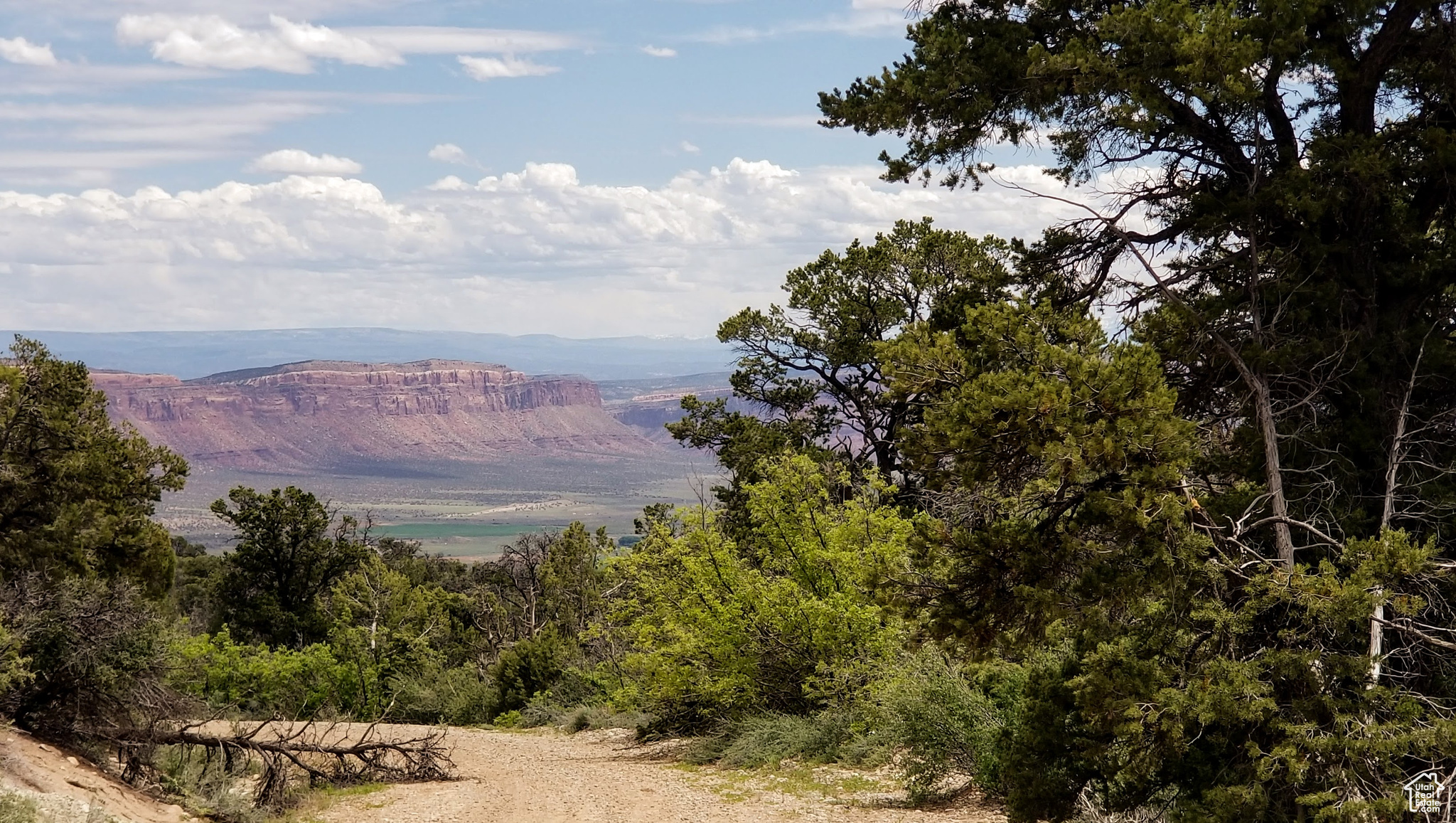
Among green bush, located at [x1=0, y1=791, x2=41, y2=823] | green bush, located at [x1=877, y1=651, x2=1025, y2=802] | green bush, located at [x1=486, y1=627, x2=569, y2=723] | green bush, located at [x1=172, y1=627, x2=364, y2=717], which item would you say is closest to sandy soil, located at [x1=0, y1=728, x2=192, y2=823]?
green bush, located at [x1=0, y1=791, x2=41, y2=823]

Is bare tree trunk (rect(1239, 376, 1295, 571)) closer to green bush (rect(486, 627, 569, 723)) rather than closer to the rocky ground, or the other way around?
the rocky ground

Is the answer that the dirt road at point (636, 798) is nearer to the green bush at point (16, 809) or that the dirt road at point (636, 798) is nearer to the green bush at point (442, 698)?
the green bush at point (16, 809)

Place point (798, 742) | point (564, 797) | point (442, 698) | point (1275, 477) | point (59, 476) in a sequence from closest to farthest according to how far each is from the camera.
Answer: point (1275, 477) < point (564, 797) < point (798, 742) < point (59, 476) < point (442, 698)

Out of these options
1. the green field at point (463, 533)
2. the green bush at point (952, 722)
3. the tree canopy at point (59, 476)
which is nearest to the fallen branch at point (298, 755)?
the green bush at point (952, 722)

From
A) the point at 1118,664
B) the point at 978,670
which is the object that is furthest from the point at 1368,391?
the point at 978,670

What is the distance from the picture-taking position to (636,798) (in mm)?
14508

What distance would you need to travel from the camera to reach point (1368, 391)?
9.10m

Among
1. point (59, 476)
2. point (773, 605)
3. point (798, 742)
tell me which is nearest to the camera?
point (798, 742)

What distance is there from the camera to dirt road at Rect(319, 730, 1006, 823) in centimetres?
1275

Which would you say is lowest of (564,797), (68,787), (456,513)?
(456,513)

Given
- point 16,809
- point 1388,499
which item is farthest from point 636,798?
point 1388,499

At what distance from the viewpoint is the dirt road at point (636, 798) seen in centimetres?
1275

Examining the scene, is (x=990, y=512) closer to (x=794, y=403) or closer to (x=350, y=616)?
(x=794, y=403)

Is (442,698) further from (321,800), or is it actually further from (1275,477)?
(1275,477)
